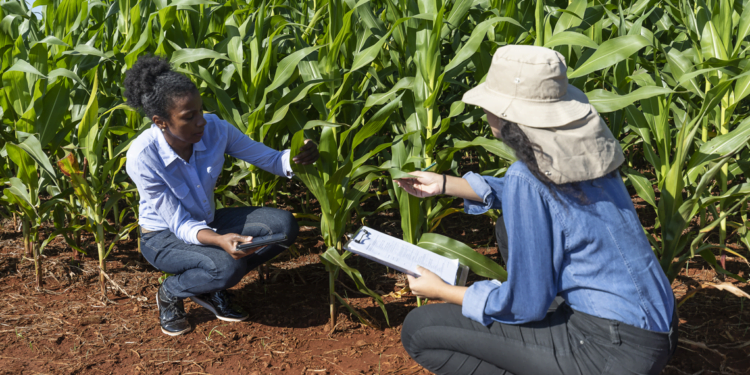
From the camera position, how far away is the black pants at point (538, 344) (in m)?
1.67

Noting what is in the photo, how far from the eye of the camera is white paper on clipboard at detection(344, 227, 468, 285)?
6.56 feet

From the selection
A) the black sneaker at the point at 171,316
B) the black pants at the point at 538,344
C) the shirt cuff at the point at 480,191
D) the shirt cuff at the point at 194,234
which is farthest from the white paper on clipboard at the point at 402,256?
the black sneaker at the point at 171,316

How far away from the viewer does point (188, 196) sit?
2723 millimetres

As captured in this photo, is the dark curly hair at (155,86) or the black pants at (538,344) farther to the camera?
the dark curly hair at (155,86)

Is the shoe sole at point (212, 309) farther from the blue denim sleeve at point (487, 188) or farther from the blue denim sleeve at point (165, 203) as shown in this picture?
the blue denim sleeve at point (487, 188)

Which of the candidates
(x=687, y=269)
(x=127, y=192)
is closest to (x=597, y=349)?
(x=687, y=269)

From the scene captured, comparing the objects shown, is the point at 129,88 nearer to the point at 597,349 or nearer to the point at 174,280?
the point at 174,280

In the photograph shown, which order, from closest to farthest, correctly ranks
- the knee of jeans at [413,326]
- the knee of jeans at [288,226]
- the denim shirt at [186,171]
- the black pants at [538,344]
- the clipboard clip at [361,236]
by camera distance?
the black pants at [538,344], the knee of jeans at [413,326], the clipboard clip at [361,236], the denim shirt at [186,171], the knee of jeans at [288,226]

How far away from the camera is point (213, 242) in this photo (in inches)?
100

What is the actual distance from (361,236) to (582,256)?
2.88 feet

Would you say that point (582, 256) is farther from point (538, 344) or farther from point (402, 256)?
point (402, 256)

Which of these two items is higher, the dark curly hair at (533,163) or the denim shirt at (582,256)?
the dark curly hair at (533,163)

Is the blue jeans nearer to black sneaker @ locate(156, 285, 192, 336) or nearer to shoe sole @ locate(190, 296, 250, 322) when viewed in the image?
black sneaker @ locate(156, 285, 192, 336)

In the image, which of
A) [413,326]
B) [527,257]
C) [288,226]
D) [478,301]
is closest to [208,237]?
[288,226]
